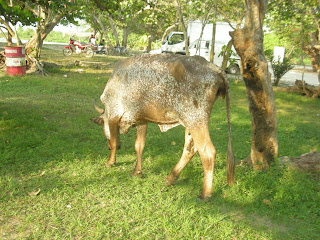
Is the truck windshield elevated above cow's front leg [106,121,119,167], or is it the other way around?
the truck windshield

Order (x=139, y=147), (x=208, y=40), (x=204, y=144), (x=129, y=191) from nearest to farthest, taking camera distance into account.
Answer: (x=204, y=144)
(x=129, y=191)
(x=139, y=147)
(x=208, y=40)

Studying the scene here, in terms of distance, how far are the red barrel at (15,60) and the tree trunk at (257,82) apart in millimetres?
9246

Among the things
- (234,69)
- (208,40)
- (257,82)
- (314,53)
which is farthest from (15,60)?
(314,53)

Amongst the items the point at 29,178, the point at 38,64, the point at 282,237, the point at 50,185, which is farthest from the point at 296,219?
the point at 38,64

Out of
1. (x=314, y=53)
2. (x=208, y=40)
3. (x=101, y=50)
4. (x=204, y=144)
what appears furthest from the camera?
(x=101, y=50)

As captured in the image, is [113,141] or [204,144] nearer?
[204,144]

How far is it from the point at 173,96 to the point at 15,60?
31.3 ft

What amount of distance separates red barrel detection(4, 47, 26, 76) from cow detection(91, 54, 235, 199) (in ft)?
27.9

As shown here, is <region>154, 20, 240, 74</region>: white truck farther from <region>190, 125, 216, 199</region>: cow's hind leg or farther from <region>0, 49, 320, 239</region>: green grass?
<region>190, 125, 216, 199</region>: cow's hind leg

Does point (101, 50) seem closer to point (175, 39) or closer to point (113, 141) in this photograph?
point (175, 39)

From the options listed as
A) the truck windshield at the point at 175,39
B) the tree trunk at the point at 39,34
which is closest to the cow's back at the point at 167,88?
the tree trunk at the point at 39,34

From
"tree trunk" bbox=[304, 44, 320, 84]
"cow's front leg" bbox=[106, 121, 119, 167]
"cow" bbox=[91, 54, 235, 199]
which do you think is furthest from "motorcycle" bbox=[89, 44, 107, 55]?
"cow" bbox=[91, 54, 235, 199]

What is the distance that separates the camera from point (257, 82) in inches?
179

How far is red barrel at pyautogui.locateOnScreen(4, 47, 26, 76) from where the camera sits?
11.3 meters
